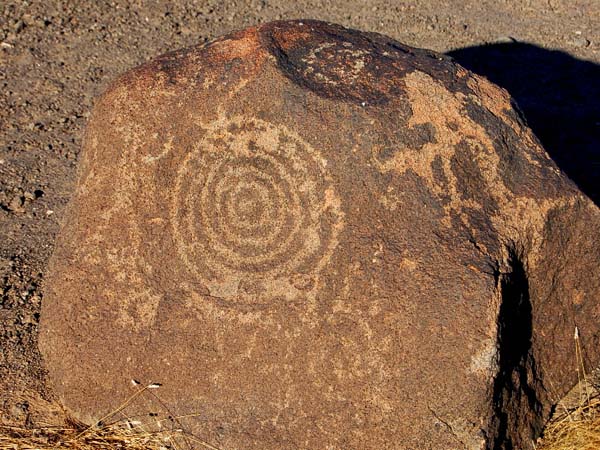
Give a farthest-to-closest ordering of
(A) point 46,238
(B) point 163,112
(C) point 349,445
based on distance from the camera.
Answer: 1. (A) point 46,238
2. (B) point 163,112
3. (C) point 349,445

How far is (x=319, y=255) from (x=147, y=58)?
348 cm

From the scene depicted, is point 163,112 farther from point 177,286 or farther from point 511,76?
point 511,76

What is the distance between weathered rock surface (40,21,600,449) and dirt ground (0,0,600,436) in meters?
0.85

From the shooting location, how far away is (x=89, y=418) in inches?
115

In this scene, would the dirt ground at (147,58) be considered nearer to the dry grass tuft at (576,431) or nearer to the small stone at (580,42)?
the small stone at (580,42)

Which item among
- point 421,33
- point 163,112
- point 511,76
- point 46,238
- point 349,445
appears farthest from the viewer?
point 421,33

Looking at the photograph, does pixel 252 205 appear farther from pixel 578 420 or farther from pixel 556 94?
pixel 556 94

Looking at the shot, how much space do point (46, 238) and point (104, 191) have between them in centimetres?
→ 125

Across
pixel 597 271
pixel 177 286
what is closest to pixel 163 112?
pixel 177 286

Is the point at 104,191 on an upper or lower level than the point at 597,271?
lower

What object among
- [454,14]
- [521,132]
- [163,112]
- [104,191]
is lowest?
[104,191]

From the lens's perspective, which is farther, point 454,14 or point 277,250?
point 454,14

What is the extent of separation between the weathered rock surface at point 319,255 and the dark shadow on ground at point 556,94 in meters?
1.88

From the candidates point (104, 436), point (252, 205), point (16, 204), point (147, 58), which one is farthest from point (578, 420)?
point (147, 58)
